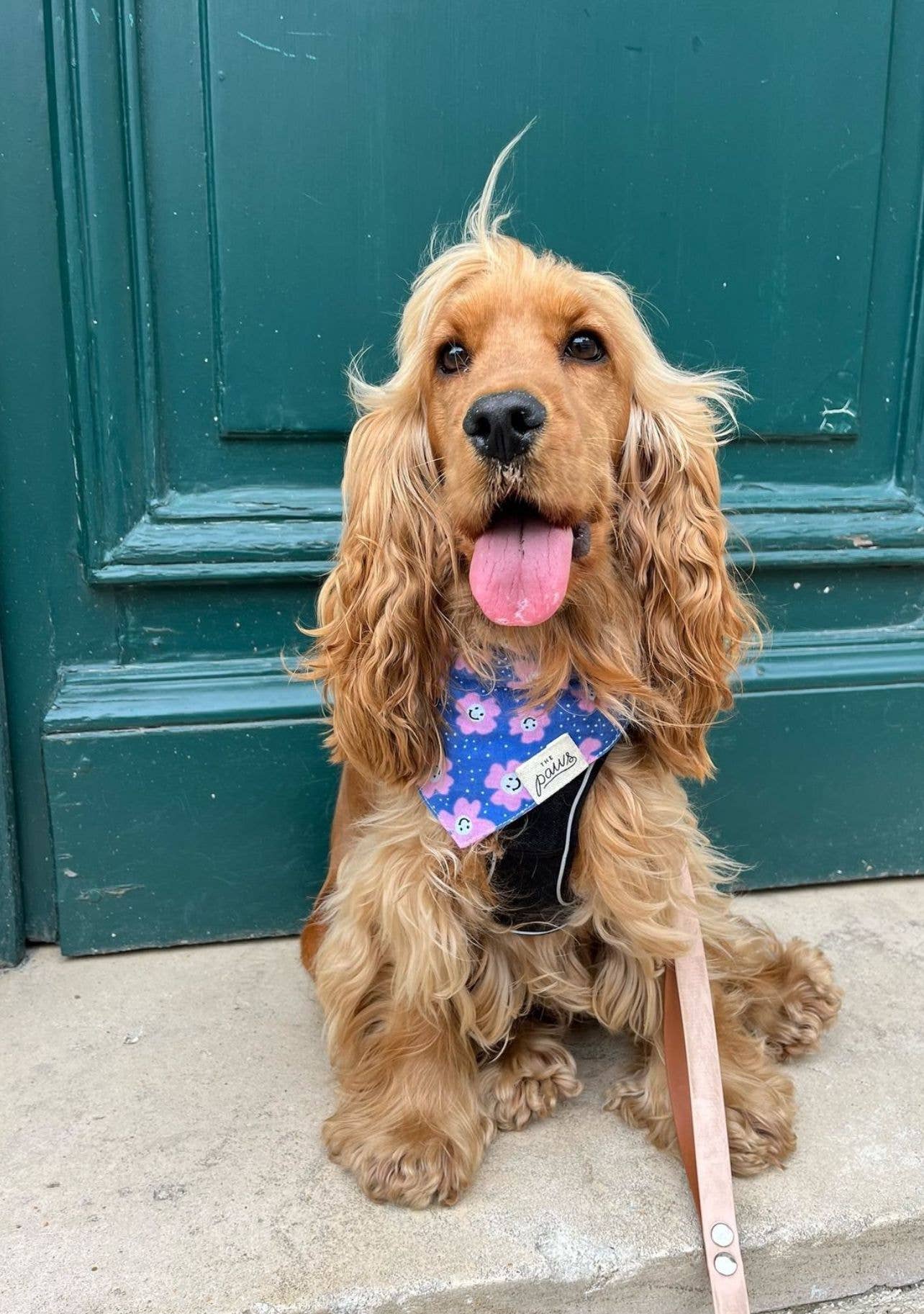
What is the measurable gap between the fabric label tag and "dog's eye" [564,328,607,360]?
598mm

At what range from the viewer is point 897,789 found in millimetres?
2502

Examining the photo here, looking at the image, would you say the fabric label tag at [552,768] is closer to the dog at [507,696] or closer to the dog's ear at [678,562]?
the dog at [507,696]

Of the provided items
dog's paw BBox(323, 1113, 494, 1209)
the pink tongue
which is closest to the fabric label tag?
the pink tongue

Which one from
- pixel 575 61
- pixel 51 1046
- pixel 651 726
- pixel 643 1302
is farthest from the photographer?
pixel 575 61

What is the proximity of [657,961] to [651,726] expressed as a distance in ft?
1.32

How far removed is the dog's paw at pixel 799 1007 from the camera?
1.84m

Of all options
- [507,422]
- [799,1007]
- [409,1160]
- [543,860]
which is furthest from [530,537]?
[799,1007]

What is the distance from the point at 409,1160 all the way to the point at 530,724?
70cm

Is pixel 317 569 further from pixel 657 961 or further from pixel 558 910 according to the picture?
pixel 657 961

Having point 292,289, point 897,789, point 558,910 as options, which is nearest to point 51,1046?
point 558,910

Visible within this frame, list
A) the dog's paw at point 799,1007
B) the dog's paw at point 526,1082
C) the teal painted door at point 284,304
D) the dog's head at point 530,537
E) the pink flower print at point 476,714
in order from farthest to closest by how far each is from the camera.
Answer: the teal painted door at point 284,304 → the dog's paw at point 799,1007 → the dog's paw at point 526,1082 → the pink flower print at point 476,714 → the dog's head at point 530,537

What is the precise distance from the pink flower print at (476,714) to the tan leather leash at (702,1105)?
1.36 ft

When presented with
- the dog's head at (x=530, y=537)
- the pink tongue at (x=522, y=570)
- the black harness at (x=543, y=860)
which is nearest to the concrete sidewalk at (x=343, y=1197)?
the black harness at (x=543, y=860)

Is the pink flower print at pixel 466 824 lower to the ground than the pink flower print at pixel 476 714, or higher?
lower
